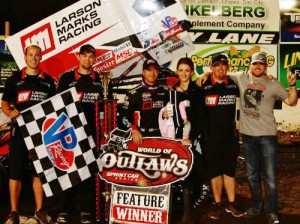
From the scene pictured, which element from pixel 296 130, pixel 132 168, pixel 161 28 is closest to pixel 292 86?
pixel 132 168

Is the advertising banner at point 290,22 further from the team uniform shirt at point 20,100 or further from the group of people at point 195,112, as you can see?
the team uniform shirt at point 20,100

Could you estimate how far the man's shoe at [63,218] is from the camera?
521 cm

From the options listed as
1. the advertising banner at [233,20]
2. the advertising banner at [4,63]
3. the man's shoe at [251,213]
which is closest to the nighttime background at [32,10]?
the advertising banner at [4,63]

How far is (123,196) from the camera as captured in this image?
191 inches

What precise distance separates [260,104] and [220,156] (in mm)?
765

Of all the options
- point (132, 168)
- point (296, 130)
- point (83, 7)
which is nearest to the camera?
point (132, 168)

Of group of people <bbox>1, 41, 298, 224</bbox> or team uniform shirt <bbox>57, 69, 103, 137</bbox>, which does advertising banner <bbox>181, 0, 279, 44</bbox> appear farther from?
team uniform shirt <bbox>57, 69, 103, 137</bbox>

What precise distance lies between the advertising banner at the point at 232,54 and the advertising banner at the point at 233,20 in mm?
131

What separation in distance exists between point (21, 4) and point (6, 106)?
273 inches

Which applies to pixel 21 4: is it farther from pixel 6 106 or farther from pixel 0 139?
pixel 6 106

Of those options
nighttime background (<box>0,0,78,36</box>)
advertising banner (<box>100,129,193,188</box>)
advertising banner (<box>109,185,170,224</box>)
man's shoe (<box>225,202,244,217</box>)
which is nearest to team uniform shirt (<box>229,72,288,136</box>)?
man's shoe (<box>225,202,244,217</box>)

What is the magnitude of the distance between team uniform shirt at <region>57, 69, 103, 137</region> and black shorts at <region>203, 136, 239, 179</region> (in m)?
1.38

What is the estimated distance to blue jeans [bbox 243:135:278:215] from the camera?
203 inches

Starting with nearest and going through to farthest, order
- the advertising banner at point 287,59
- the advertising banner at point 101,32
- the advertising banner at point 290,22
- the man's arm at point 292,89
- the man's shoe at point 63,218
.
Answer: the man's arm at point 292,89, the man's shoe at point 63,218, the advertising banner at point 101,32, the advertising banner at point 287,59, the advertising banner at point 290,22
